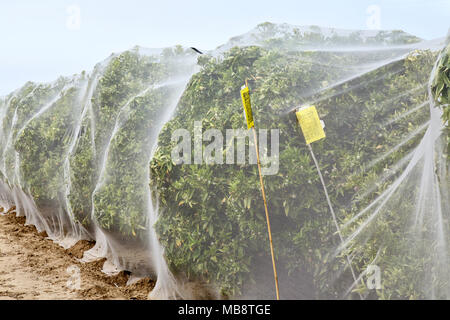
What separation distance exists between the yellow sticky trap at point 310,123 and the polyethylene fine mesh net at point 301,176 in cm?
10

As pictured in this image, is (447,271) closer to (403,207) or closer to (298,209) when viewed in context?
(403,207)

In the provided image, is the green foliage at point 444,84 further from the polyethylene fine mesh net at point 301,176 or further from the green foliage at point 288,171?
the green foliage at point 288,171

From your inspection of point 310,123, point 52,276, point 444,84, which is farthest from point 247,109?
point 52,276

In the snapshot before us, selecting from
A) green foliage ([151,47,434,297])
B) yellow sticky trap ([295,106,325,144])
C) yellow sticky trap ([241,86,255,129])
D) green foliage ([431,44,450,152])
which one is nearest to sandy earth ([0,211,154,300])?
green foliage ([151,47,434,297])

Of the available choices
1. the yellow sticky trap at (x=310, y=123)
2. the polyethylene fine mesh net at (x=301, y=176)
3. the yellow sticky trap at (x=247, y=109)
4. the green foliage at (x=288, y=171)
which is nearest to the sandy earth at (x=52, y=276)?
the polyethylene fine mesh net at (x=301, y=176)

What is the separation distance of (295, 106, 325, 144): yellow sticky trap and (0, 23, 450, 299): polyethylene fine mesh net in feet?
0.33

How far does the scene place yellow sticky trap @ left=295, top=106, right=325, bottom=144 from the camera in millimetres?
3580

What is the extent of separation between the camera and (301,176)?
11.8 ft

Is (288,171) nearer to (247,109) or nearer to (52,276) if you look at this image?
(247,109)

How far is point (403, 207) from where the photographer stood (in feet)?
10.5

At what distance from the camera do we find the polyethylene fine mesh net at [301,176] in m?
3.16
